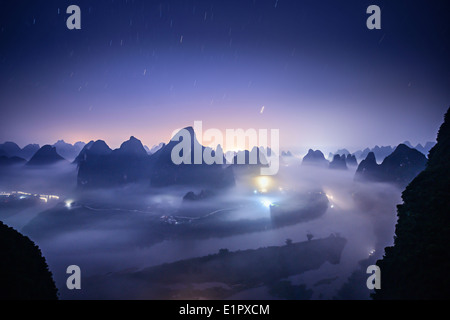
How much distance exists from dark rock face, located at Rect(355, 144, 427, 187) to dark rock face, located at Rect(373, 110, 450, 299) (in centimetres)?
6191

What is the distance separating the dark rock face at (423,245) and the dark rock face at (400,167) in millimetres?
61909

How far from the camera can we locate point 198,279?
83.3ft

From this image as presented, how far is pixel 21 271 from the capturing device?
11.5 meters

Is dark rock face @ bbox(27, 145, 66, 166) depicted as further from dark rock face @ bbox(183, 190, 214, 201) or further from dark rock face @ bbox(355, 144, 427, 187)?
dark rock face @ bbox(355, 144, 427, 187)

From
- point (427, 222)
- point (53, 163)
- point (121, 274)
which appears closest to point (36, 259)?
point (121, 274)

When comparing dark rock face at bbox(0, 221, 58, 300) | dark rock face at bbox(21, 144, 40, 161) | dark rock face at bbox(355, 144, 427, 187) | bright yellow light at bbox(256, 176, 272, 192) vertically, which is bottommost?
dark rock face at bbox(0, 221, 58, 300)

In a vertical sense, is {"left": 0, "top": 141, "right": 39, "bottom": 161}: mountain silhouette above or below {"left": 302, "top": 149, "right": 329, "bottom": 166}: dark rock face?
above

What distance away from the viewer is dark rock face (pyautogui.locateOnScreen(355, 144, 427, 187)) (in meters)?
60.6

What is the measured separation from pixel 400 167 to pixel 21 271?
93.3 m

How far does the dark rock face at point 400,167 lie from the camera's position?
60.6 m

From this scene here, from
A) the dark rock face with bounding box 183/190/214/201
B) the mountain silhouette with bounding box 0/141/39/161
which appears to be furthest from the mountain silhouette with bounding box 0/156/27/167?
the dark rock face with bounding box 183/190/214/201

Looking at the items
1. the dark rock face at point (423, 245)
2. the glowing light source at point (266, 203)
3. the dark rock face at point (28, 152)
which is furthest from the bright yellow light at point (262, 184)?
the dark rock face at point (28, 152)

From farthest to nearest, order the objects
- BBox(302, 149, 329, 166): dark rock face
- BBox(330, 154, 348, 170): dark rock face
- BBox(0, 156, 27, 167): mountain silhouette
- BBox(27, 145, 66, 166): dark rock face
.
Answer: BBox(302, 149, 329, 166): dark rock face
BBox(27, 145, 66, 166): dark rock face
BBox(0, 156, 27, 167): mountain silhouette
BBox(330, 154, 348, 170): dark rock face

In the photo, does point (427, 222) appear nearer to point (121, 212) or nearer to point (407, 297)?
point (407, 297)
